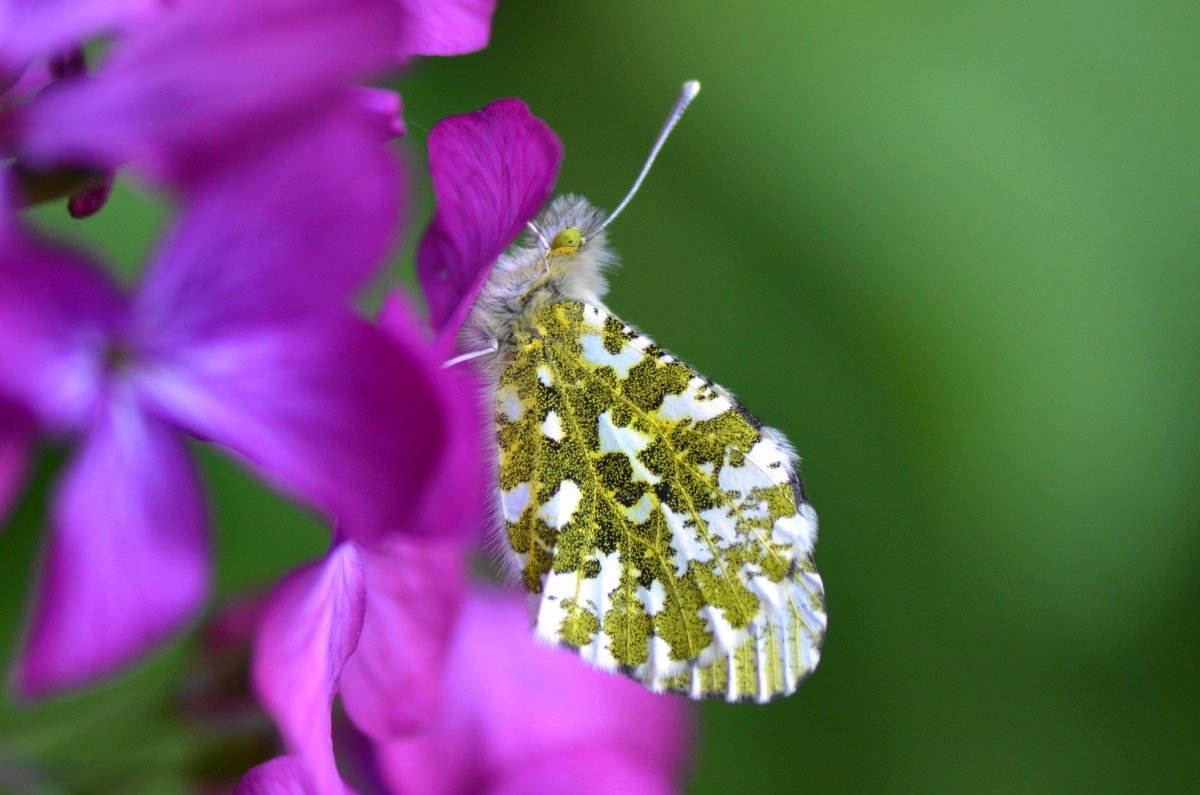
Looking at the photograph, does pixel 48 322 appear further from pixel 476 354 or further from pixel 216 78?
pixel 476 354

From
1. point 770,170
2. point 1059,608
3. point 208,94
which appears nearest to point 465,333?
point 208,94

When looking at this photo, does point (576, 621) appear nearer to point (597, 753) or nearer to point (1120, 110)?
point (597, 753)

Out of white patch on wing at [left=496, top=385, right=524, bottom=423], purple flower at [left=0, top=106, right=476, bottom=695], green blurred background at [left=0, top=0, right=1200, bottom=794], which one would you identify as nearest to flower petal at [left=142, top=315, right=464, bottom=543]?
purple flower at [left=0, top=106, right=476, bottom=695]

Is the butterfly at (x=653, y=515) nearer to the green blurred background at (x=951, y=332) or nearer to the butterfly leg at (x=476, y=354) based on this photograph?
the butterfly leg at (x=476, y=354)

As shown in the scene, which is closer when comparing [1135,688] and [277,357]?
[277,357]

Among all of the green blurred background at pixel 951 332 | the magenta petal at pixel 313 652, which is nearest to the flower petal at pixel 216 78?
the magenta petal at pixel 313 652

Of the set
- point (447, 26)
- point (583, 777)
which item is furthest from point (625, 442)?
point (447, 26)
